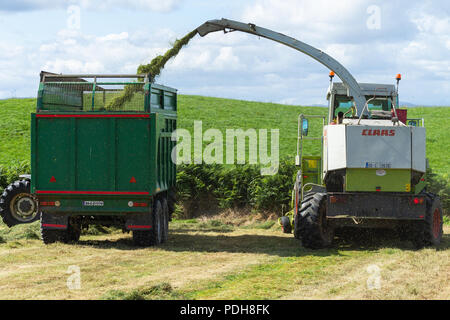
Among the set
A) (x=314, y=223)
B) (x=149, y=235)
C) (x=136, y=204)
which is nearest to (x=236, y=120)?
(x=149, y=235)

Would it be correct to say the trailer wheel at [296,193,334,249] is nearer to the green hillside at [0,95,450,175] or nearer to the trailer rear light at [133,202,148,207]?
the trailer rear light at [133,202,148,207]

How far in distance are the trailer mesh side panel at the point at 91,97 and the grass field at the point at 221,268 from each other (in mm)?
3000

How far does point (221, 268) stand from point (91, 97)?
629 cm

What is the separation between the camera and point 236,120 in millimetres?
46719

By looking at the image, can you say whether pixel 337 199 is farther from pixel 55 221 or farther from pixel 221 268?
pixel 55 221

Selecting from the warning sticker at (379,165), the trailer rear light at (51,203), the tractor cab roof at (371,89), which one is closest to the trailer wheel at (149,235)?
the trailer rear light at (51,203)

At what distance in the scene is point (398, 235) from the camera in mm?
14656

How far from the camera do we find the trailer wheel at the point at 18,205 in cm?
1694

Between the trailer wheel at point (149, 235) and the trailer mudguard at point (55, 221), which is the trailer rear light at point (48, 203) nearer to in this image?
the trailer mudguard at point (55, 221)

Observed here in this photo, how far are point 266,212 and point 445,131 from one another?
28.7m

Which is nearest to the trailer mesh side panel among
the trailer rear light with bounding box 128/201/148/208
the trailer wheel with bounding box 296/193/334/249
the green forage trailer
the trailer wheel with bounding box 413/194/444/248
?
the green forage trailer

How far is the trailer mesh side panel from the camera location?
14414 millimetres
